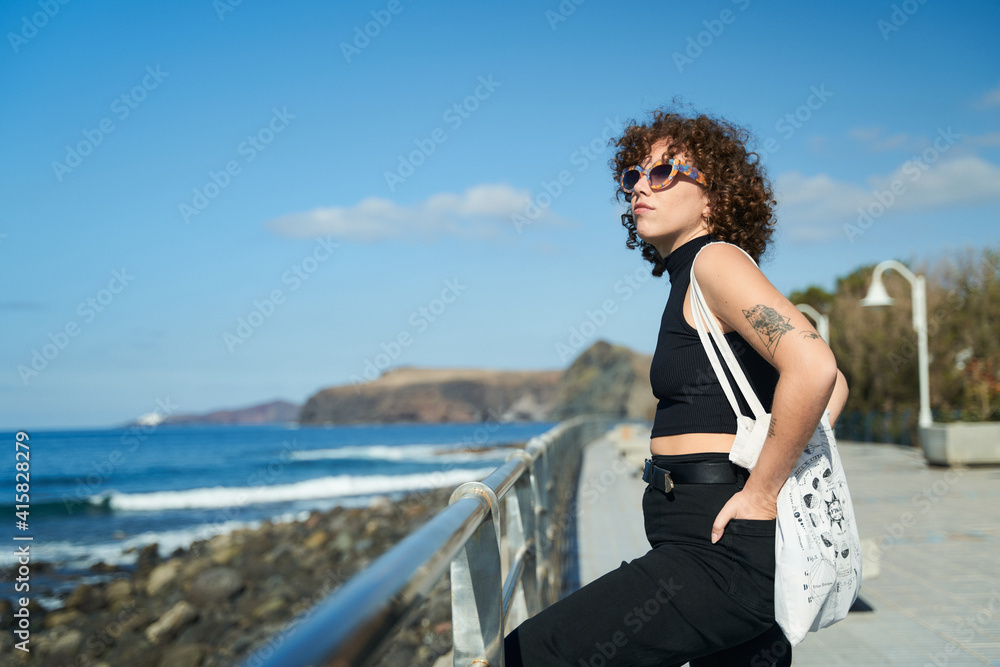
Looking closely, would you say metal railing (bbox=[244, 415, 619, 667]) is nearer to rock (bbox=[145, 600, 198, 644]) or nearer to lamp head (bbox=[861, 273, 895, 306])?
rock (bbox=[145, 600, 198, 644])

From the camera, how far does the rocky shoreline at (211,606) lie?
9.54m

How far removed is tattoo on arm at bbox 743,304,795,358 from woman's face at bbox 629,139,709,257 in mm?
443

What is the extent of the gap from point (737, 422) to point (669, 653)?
19.4 inches

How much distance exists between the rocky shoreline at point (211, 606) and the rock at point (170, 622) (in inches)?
0.5

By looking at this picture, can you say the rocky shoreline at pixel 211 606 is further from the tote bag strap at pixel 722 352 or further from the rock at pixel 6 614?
the tote bag strap at pixel 722 352

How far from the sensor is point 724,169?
2.07 meters

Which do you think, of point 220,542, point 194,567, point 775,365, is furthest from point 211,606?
point 775,365

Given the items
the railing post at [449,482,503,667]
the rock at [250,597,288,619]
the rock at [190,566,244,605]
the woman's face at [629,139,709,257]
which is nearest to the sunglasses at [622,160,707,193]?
the woman's face at [629,139,709,257]

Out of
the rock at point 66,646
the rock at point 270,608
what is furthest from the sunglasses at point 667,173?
the rock at point 270,608

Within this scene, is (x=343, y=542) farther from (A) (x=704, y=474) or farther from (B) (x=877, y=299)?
(A) (x=704, y=474)

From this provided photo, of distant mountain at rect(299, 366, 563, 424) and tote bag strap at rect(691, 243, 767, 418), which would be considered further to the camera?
distant mountain at rect(299, 366, 563, 424)

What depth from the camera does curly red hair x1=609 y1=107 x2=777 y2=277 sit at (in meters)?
2.06

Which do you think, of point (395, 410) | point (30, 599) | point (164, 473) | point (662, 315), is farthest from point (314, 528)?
point (395, 410)

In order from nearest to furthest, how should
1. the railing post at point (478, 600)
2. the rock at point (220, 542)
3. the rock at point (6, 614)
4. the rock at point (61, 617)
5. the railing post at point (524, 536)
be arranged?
1. the railing post at point (478, 600)
2. the railing post at point (524, 536)
3. the rock at point (6, 614)
4. the rock at point (61, 617)
5. the rock at point (220, 542)
